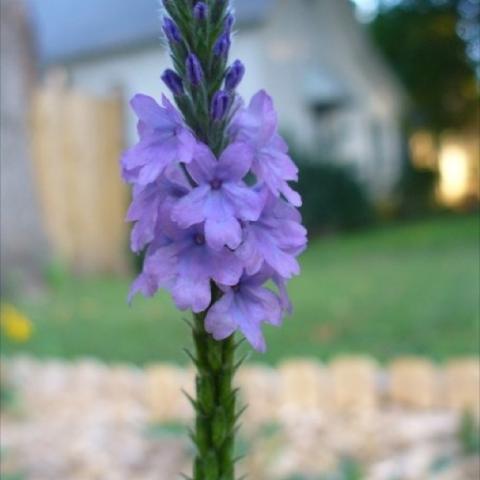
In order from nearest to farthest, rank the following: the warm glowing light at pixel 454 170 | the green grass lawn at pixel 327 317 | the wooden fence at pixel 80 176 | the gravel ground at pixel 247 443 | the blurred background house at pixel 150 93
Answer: the gravel ground at pixel 247 443 < the green grass lawn at pixel 327 317 < the wooden fence at pixel 80 176 < the blurred background house at pixel 150 93 < the warm glowing light at pixel 454 170

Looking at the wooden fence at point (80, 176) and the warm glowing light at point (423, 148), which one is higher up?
the warm glowing light at point (423, 148)

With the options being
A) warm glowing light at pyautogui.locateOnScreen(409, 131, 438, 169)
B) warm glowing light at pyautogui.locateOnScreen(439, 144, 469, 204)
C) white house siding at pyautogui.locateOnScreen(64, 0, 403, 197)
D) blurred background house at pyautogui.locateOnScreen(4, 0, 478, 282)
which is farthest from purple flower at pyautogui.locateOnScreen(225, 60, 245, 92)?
warm glowing light at pyautogui.locateOnScreen(439, 144, 469, 204)

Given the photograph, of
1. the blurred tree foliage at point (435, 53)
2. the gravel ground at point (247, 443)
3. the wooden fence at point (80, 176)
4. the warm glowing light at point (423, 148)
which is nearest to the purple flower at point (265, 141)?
the gravel ground at point (247, 443)

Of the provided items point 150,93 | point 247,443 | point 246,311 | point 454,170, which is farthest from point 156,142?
point 454,170

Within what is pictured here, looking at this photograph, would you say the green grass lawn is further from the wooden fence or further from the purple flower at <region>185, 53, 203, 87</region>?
the purple flower at <region>185, 53, 203, 87</region>

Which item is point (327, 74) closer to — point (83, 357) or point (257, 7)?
point (257, 7)

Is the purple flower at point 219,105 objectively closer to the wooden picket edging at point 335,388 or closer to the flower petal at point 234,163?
the flower petal at point 234,163
